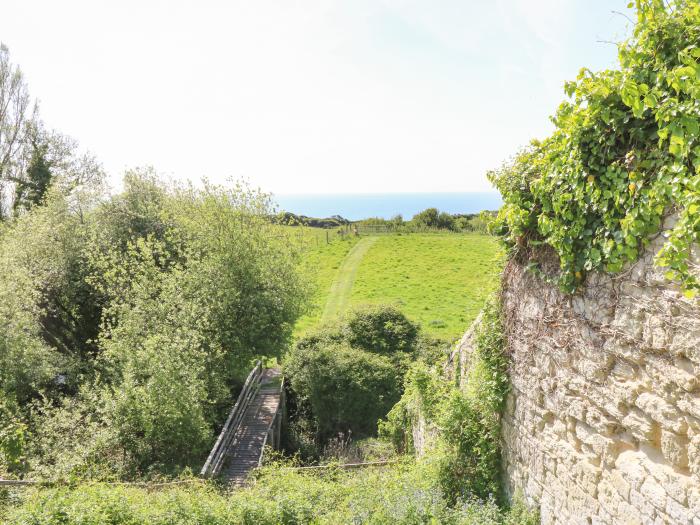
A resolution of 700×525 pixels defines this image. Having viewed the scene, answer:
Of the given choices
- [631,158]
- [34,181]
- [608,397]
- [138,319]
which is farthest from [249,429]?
[34,181]

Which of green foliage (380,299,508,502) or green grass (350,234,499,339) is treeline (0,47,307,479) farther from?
green grass (350,234,499,339)

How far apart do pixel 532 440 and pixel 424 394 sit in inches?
161

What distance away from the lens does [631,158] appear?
4324mm

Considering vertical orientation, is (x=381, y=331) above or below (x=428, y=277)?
below

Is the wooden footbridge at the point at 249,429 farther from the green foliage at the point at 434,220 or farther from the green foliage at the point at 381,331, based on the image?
the green foliage at the point at 434,220

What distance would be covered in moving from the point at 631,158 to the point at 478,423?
5.12m

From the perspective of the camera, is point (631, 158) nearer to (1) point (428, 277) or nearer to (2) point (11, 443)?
(2) point (11, 443)

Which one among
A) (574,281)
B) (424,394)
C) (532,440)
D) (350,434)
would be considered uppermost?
(574,281)

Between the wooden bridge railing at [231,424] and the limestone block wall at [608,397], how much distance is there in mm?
9706

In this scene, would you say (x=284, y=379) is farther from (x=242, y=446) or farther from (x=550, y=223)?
(x=550, y=223)

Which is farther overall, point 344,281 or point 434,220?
point 434,220

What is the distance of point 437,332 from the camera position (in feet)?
72.3

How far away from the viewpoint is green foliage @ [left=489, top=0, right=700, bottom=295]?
11.9ft

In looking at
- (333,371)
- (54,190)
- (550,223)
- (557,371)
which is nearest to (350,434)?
(333,371)
